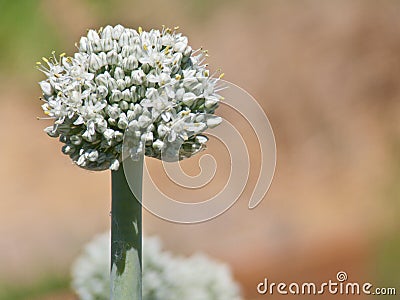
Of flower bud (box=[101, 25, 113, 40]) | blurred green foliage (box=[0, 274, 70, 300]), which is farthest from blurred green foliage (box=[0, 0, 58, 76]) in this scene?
flower bud (box=[101, 25, 113, 40])

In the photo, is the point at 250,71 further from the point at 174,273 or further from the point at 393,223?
the point at 174,273

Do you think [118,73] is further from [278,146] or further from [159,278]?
[278,146]

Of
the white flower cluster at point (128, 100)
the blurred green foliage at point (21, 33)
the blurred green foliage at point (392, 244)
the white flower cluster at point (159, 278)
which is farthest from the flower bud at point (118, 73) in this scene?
the blurred green foliage at point (21, 33)

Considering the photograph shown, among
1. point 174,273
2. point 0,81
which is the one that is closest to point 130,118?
point 174,273

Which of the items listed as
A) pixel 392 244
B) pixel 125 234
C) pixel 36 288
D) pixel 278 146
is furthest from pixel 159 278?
pixel 278 146

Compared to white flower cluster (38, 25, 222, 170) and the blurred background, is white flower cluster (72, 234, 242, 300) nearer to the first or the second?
white flower cluster (38, 25, 222, 170)

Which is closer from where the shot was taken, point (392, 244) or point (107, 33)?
point (107, 33)

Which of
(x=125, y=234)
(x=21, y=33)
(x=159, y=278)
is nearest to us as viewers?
(x=125, y=234)
